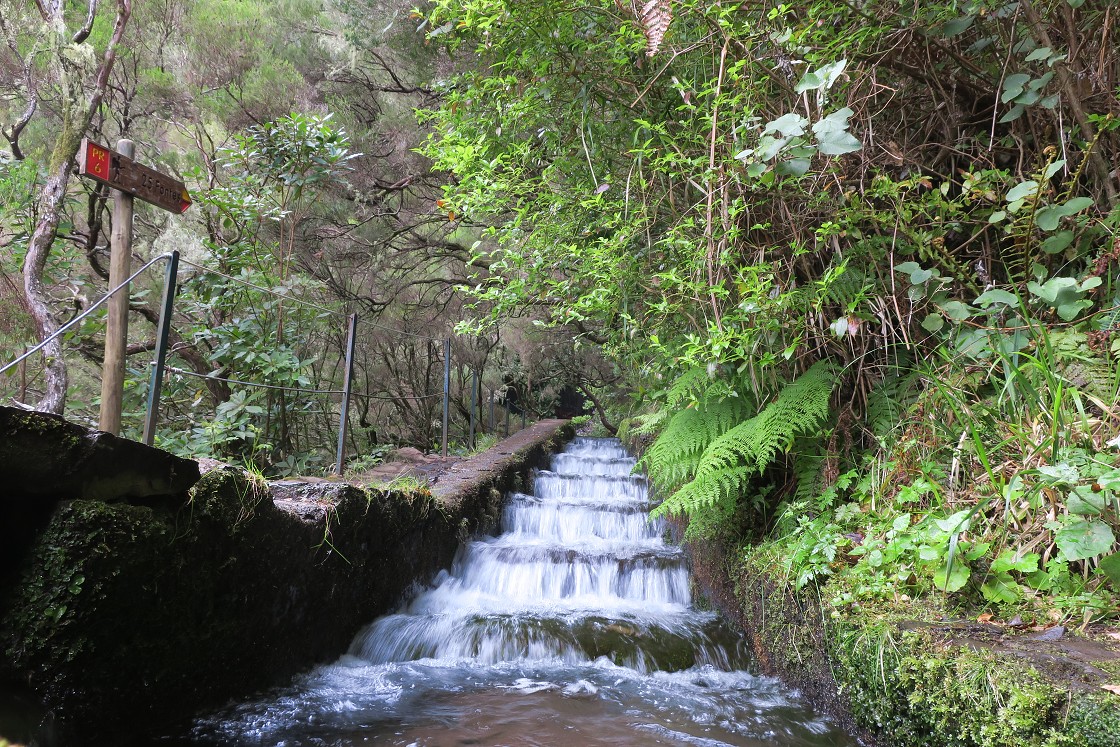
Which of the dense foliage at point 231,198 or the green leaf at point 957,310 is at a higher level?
the dense foliage at point 231,198

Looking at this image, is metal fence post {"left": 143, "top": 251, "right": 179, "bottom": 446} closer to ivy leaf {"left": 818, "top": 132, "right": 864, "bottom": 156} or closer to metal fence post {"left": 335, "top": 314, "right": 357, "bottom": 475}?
metal fence post {"left": 335, "top": 314, "right": 357, "bottom": 475}

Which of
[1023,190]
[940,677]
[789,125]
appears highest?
[789,125]

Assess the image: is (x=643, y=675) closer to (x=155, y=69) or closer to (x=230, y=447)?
(x=230, y=447)

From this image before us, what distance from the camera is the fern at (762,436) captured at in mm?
2973

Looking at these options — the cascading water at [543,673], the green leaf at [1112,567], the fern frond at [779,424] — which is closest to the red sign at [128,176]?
the cascading water at [543,673]

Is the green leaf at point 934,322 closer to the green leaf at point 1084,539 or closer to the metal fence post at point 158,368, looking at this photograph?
the green leaf at point 1084,539

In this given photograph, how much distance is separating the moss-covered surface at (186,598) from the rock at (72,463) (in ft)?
0.25

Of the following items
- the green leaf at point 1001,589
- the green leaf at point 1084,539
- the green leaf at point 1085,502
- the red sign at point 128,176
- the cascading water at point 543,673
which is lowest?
the cascading water at point 543,673

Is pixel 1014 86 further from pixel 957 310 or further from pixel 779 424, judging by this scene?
pixel 779 424

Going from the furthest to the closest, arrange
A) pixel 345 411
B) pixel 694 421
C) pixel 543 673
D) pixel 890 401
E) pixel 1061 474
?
pixel 345 411, pixel 694 421, pixel 543 673, pixel 890 401, pixel 1061 474

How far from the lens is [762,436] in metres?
2.97

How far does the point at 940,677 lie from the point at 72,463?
3.06m

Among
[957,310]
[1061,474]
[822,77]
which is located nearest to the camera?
[1061,474]

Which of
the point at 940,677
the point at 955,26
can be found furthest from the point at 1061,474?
the point at 955,26
